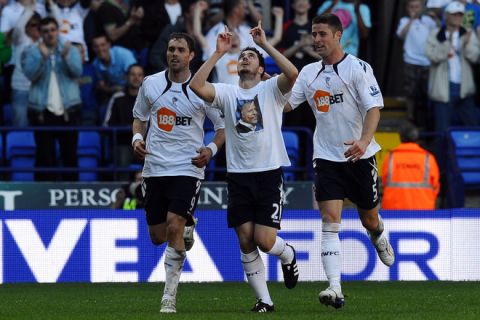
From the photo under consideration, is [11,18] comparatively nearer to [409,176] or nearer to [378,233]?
[409,176]

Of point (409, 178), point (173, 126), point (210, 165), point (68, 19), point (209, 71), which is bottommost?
point (210, 165)

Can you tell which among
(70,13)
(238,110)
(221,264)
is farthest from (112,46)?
(238,110)

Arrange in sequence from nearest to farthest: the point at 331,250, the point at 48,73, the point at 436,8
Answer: the point at 331,250
the point at 48,73
the point at 436,8

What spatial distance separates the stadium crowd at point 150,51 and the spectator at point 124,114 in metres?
0.01

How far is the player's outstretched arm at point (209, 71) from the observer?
11.2 metres

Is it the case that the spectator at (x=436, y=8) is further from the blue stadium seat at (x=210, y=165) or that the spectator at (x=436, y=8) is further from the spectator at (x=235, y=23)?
the blue stadium seat at (x=210, y=165)

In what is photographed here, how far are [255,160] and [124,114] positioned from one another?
305 inches

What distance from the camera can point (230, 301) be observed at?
44.0ft

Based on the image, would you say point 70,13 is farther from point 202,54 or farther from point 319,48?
point 319,48

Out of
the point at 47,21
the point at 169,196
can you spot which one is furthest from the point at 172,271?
the point at 47,21

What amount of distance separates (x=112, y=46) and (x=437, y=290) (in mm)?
7191

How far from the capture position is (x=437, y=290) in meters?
15.0

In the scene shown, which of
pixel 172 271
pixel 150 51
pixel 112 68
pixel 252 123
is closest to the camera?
pixel 252 123

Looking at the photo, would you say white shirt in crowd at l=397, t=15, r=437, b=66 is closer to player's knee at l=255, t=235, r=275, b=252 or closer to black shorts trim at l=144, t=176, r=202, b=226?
black shorts trim at l=144, t=176, r=202, b=226
